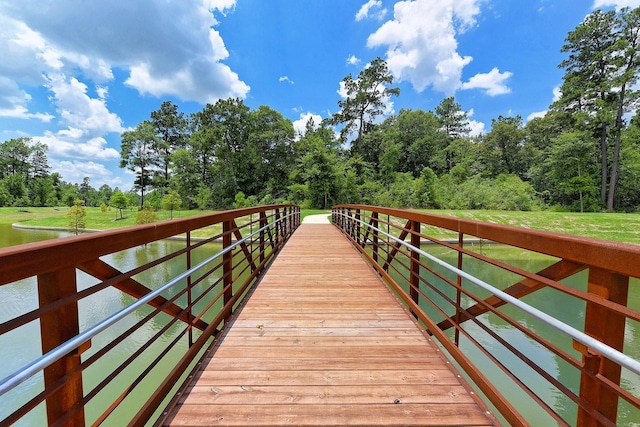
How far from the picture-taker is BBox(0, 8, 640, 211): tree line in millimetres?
22328

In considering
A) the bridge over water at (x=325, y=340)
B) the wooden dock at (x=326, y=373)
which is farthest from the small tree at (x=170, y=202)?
the wooden dock at (x=326, y=373)

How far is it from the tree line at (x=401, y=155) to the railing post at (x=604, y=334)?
2245 cm

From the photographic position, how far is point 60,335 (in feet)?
3.08

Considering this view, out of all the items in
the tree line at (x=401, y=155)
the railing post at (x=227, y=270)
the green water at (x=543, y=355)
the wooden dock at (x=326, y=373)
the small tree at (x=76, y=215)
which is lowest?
the green water at (x=543, y=355)

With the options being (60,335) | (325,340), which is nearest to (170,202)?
(325,340)

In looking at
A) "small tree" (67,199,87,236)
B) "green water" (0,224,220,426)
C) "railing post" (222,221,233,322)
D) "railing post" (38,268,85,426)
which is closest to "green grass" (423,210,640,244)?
"green water" (0,224,220,426)

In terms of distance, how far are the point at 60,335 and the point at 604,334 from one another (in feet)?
5.99

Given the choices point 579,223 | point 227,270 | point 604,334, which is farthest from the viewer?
point 579,223

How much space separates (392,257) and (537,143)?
129 feet

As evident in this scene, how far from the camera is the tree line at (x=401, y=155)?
2233 centimetres

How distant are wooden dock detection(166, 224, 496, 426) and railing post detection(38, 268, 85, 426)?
0.50 m

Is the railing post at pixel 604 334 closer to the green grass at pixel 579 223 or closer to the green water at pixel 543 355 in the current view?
the green water at pixel 543 355

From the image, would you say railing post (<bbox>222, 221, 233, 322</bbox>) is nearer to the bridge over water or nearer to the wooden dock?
the bridge over water

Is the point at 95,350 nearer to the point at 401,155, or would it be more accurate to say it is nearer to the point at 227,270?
the point at 227,270
